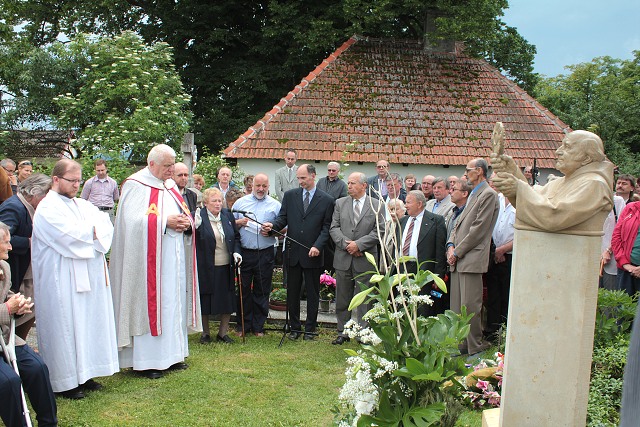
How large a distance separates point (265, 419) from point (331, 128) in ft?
39.9

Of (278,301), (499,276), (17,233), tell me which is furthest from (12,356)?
(499,276)

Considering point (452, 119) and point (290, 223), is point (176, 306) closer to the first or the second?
point (290, 223)

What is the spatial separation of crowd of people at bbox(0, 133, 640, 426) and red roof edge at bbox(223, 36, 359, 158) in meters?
6.53

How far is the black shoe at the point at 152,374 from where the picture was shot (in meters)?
6.77

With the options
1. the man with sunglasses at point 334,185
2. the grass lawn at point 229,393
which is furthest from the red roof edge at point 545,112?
the grass lawn at point 229,393

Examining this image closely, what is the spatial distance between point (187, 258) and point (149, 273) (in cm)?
73

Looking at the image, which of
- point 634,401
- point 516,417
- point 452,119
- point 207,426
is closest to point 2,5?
point 452,119

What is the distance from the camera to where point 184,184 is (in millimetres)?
7922

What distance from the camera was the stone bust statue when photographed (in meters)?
4.21

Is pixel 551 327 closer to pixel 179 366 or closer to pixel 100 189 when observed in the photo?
pixel 179 366

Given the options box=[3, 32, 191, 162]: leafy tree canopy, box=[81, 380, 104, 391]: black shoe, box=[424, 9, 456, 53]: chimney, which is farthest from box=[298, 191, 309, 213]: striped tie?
box=[424, 9, 456, 53]: chimney

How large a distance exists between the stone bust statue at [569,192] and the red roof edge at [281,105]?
12.3 meters

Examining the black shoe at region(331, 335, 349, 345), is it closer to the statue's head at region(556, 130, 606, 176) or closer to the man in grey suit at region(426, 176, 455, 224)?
the man in grey suit at region(426, 176, 455, 224)

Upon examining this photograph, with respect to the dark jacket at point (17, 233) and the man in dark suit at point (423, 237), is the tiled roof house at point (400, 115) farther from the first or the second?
the dark jacket at point (17, 233)
